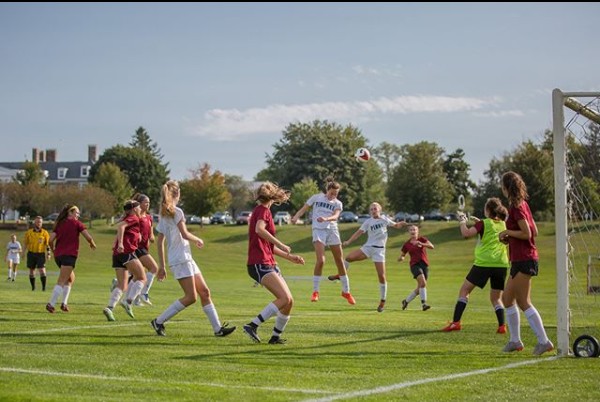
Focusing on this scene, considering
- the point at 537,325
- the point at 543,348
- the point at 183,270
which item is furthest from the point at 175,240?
the point at 543,348

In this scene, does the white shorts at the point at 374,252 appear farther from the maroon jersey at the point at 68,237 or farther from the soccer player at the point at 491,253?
the maroon jersey at the point at 68,237

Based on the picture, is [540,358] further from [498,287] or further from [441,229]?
[441,229]

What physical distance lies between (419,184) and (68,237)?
78582 millimetres

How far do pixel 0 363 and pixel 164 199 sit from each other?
415cm

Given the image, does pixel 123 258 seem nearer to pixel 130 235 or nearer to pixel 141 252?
pixel 130 235

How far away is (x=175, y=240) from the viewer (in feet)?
44.9

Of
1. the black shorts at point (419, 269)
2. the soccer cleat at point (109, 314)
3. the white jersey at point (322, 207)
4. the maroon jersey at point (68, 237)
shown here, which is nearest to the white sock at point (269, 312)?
the soccer cleat at point (109, 314)

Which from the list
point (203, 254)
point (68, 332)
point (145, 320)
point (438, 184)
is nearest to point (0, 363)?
point (68, 332)

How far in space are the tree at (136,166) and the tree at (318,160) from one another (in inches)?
691

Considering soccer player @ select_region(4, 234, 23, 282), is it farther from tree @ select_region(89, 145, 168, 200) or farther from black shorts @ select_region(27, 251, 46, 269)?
tree @ select_region(89, 145, 168, 200)

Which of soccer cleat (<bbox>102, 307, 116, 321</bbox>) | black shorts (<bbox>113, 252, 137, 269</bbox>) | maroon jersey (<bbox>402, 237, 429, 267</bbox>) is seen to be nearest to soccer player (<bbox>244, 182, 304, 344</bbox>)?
soccer cleat (<bbox>102, 307, 116, 321</bbox>)

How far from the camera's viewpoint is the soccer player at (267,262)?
1277 cm

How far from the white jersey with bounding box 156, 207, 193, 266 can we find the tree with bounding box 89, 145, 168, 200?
110994mm

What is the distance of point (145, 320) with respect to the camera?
1659 cm
